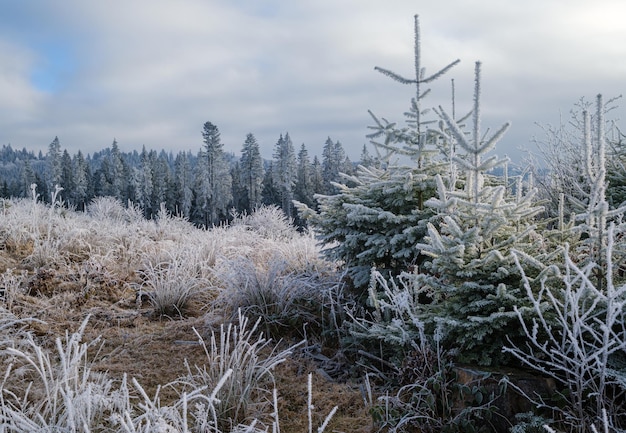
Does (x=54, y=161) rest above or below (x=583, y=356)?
above

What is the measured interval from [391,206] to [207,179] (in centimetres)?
4736

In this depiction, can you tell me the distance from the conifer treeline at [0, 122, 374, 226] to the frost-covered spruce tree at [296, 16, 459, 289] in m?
45.3

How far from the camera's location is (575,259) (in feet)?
11.0

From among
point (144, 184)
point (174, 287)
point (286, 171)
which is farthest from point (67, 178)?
point (174, 287)

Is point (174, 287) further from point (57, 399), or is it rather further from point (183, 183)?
point (183, 183)

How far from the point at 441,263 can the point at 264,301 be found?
1.96 metres

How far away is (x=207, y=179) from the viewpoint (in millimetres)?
50031

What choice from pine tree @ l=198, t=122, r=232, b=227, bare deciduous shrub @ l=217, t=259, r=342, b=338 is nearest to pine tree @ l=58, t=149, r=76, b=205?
pine tree @ l=198, t=122, r=232, b=227

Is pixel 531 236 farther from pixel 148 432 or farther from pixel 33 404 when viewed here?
pixel 33 404

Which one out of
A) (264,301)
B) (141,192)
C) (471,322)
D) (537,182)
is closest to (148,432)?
(471,322)

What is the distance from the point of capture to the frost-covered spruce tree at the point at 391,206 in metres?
4.03

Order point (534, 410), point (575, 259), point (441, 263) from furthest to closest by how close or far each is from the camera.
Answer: point (575, 259), point (441, 263), point (534, 410)

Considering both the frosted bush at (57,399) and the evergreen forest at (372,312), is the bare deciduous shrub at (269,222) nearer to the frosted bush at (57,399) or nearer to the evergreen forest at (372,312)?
the evergreen forest at (372,312)

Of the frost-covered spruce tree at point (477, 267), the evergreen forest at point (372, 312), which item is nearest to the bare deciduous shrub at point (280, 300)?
the evergreen forest at point (372, 312)
